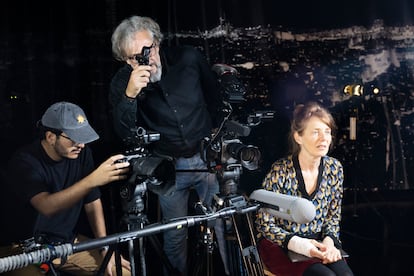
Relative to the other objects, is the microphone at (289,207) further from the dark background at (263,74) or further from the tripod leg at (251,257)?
the dark background at (263,74)

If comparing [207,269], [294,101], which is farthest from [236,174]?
[294,101]

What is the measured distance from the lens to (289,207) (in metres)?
1.29

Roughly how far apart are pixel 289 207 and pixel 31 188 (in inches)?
46.9

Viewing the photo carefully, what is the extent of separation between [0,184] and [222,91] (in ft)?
3.53

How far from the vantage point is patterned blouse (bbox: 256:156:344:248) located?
75.3 inches

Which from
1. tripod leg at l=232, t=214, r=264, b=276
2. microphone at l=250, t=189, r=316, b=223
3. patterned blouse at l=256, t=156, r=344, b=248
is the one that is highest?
microphone at l=250, t=189, r=316, b=223

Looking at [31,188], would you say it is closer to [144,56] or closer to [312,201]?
[144,56]

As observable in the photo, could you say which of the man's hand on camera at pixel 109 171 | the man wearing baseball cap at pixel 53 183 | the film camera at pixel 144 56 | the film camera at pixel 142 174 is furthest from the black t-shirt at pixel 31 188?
the film camera at pixel 144 56

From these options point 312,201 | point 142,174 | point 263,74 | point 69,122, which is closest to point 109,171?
point 69,122

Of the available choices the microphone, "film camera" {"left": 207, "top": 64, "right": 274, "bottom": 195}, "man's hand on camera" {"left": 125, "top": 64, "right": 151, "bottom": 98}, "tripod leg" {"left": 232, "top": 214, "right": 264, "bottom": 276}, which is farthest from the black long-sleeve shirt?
the microphone

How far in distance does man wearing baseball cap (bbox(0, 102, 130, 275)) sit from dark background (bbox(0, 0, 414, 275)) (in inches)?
3.6

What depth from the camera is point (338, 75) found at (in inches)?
112

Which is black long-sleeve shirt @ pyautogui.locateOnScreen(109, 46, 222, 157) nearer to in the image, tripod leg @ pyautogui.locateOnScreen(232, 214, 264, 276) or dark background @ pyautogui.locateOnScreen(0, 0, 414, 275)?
dark background @ pyautogui.locateOnScreen(0, 0, 414, 275)

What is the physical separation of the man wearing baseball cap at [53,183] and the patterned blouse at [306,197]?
2.35 feet
